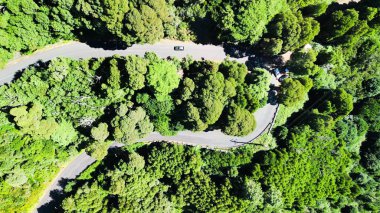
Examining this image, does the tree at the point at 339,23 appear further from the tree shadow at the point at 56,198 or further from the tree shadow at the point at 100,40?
the tree shadow at the point at 56,198

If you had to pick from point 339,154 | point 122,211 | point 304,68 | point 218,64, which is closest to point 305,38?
point 304,68

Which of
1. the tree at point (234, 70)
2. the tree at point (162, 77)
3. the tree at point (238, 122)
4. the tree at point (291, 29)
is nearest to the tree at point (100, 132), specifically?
the tree at point (162, 77)

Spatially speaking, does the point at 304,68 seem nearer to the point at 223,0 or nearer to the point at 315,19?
the point at 315,19

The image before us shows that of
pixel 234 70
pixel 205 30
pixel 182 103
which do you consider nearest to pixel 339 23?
pixel 234 70

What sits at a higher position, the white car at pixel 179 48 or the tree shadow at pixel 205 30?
the tree shadow at pixel 205 30

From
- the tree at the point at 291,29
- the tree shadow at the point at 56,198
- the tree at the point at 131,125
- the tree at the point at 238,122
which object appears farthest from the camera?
the tree shadow at the point at 56,198

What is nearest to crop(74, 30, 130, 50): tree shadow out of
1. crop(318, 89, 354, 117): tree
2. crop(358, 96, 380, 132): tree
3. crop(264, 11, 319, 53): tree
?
crop(264, 11, 319, 53): tree
